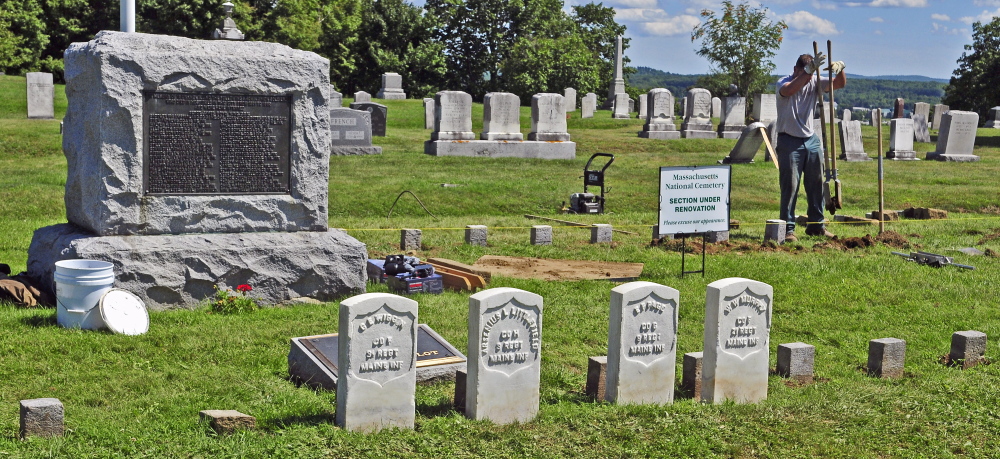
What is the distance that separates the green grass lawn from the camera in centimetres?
581

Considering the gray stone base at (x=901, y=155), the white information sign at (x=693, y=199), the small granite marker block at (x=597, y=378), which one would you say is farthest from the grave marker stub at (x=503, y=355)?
the gray stone base at (x=901, y=155)

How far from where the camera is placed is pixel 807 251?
1337cm

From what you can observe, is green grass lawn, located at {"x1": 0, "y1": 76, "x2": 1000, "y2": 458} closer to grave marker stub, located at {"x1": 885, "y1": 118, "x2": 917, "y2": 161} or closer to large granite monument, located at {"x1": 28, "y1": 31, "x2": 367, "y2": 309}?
large granite monument, located at {"x1": 28, "y1": 31, "x2": 367, "y2": 309}

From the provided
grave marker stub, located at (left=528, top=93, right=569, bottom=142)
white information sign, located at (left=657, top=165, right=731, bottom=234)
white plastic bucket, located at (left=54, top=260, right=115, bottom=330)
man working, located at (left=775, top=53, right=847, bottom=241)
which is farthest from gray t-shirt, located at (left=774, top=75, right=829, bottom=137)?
grave marker stub, located at (left=528, top=93, right=569, bottom=142)

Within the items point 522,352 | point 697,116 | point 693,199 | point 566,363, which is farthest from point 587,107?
point 522,352

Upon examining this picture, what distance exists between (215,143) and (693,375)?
5012mm

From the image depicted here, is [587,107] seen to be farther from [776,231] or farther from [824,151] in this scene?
[776,231]

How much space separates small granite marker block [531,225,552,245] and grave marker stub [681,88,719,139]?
68.4ft

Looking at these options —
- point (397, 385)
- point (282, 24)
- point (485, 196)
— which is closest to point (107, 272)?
point (397, 385)

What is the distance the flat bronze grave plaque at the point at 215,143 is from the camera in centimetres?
932

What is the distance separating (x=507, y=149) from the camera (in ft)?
84.7

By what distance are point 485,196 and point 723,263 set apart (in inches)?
259

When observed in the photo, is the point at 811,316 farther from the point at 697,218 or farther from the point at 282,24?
the point at 282,24

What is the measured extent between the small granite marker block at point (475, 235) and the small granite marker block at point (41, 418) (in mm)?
8072
